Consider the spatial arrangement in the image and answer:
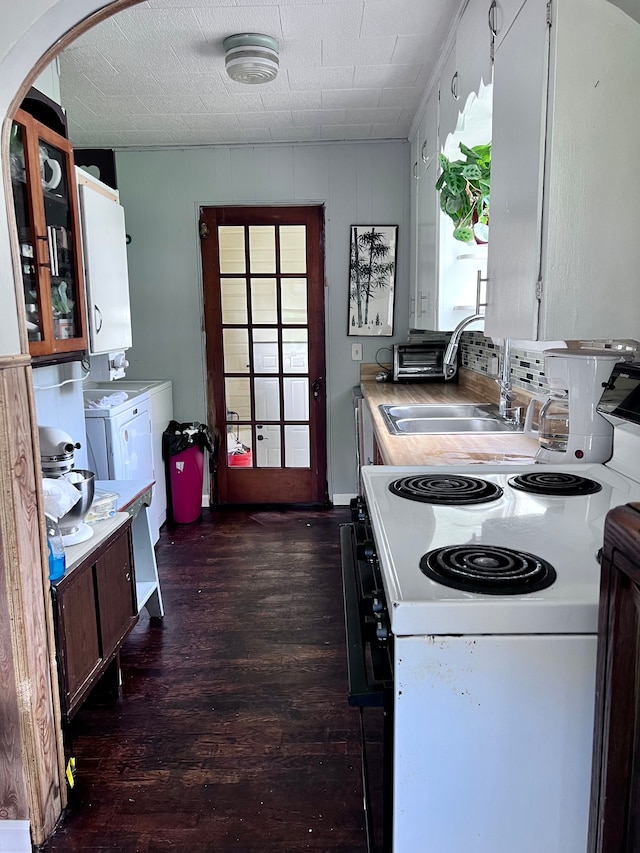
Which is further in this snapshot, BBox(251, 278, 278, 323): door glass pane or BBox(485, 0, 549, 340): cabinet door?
BBox(251, 278, 278, 323): door glass pane

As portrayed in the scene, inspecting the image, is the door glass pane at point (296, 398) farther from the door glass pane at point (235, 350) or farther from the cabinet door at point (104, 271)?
the cabinet door at point (104, 271)

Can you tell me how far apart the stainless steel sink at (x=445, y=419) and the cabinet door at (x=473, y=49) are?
1.26 m

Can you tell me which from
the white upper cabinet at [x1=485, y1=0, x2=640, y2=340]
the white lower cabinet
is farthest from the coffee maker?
the white lower cabinet

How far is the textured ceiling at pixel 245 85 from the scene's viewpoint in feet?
8.01

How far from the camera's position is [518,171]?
1639mm

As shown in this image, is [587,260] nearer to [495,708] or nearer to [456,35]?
[495,708]

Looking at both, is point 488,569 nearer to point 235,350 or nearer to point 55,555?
point 55,555

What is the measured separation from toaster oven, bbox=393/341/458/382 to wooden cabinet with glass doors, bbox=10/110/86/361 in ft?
7.23

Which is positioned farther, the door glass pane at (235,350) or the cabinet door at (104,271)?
the door glass pane at (235,350)

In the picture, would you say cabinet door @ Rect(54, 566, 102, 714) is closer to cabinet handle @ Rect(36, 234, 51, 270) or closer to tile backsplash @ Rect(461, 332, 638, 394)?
cabinet handle @ Rect(36, 234, 51, 270)

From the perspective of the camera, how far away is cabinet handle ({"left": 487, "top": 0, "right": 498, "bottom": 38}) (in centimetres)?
185

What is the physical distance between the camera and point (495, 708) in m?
0.95

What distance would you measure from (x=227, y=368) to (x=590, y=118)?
130 inches

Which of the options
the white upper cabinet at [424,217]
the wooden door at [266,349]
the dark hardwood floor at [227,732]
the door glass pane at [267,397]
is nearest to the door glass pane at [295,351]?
the wooden door at [266,349]
